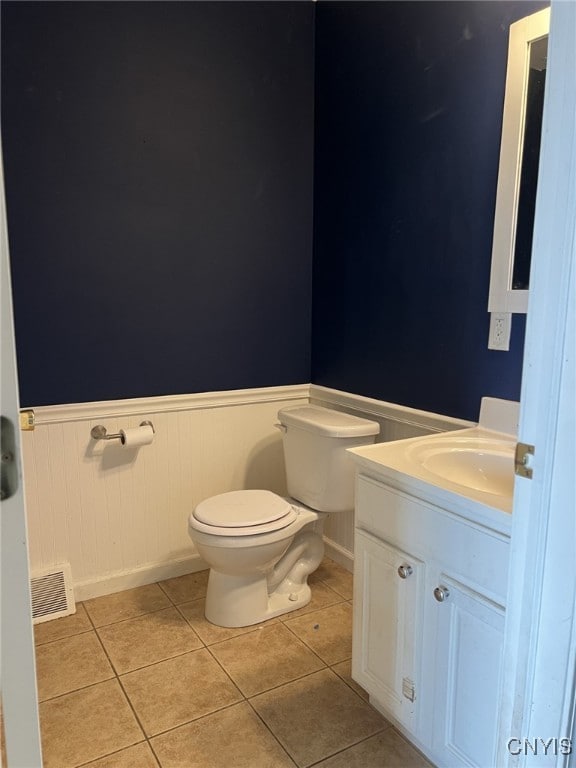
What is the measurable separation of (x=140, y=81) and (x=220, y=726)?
7.49 feet

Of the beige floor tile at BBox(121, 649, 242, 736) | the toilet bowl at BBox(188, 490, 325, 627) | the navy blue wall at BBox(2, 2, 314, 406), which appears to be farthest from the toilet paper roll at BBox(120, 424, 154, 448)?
the beige floor tile at BBox(121, 649, 242, 736)

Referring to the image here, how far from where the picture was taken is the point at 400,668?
5.00 ft

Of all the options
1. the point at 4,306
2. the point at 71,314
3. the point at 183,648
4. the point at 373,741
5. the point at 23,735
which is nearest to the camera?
the point at 4,306

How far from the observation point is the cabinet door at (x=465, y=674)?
125cm

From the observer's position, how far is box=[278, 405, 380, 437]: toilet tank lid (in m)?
2.13

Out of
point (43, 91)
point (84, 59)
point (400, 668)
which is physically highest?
point (84, 59)

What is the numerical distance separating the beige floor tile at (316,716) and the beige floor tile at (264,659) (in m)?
0.05

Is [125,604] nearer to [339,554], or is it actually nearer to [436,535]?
[339,554]

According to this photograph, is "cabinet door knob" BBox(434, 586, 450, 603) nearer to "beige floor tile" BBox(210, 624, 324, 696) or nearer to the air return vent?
"beige floor tile" BBox(210, 624, 324, 696)

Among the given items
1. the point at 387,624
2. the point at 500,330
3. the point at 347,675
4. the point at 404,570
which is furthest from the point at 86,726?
the point at 500,330

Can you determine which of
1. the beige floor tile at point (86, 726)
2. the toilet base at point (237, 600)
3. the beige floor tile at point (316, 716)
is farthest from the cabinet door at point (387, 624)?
the beige floor tile at point (86, 726)

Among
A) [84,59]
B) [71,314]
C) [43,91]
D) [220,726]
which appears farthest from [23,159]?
[220,726]

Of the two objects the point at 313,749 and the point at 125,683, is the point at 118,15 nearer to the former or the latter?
the point at 125,683

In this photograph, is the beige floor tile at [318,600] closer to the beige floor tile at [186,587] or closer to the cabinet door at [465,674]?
the beige floor tile at [186,587]
